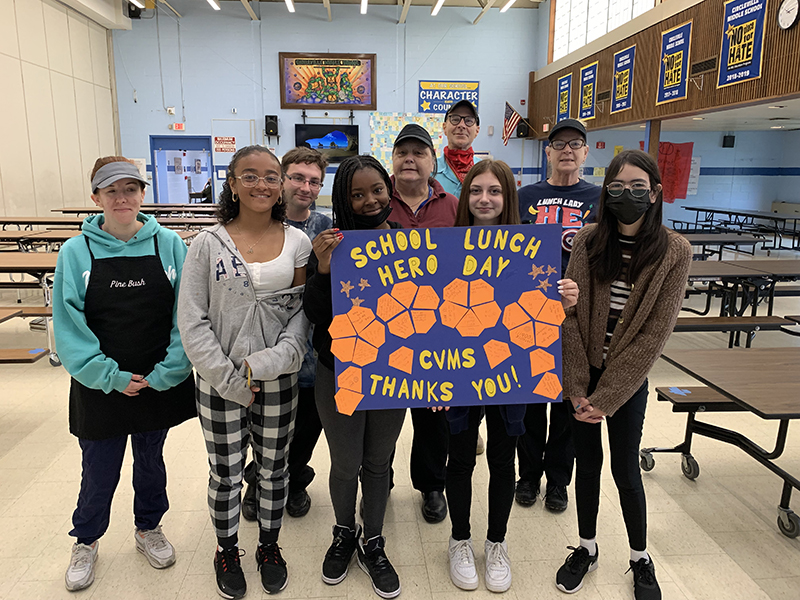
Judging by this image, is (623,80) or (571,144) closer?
(571,144)

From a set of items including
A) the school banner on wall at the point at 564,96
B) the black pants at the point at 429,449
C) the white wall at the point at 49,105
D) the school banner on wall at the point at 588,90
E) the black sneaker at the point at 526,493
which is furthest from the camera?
the school banner on wall at the point at 564,96

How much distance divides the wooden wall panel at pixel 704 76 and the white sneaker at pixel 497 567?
5.14 meters

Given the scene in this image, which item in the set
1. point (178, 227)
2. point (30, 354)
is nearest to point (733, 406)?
point (30, 354)

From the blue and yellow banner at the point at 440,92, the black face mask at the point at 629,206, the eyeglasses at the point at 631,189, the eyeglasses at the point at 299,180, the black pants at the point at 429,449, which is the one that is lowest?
the black pants at the point at 429,449

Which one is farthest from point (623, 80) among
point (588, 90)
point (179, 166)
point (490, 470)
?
point (179, 166)

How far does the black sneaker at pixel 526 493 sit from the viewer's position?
7.84ft

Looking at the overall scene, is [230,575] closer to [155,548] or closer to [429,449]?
[155,548]

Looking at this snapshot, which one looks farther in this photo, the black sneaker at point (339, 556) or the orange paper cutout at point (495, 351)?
the black sneaker at point (339, 556)

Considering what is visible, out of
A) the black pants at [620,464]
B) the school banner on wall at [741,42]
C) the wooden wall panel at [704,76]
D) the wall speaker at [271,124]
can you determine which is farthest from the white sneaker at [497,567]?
the wall speaker at [271,124]

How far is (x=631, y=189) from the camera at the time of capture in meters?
1.65

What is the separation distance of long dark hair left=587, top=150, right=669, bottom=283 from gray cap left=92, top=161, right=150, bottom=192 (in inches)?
62.0

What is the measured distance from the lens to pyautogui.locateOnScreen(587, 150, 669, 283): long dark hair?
1.65 meters

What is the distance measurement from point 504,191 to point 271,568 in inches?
62.4

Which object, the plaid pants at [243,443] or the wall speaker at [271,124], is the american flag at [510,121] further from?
the plaid pants at [243,443]
